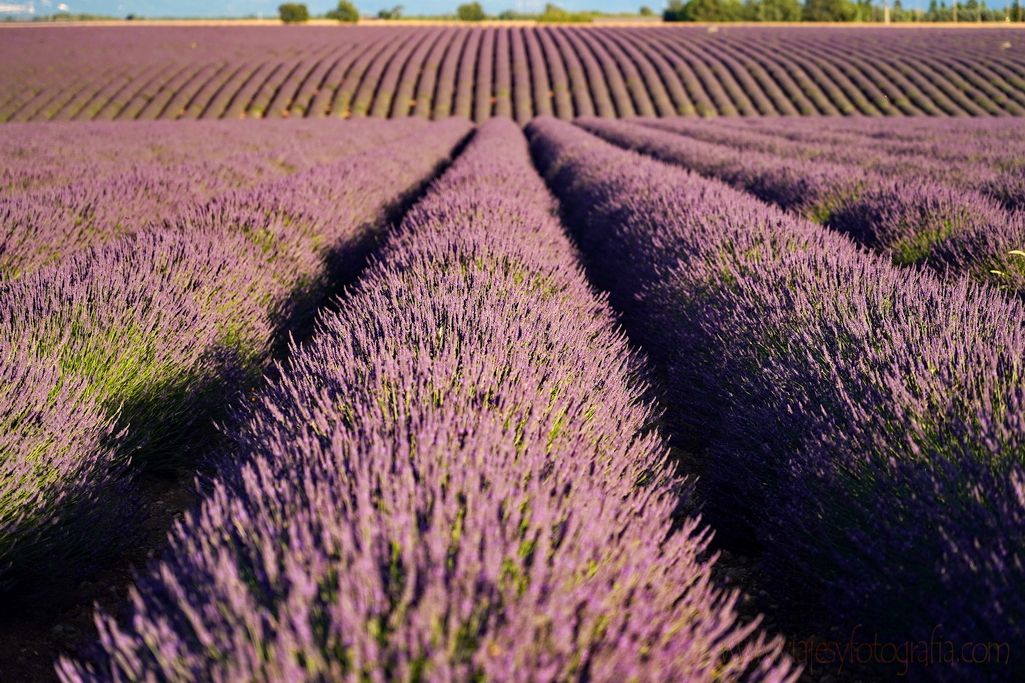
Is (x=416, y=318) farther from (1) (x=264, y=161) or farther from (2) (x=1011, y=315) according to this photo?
(1) (x=264, y=161)

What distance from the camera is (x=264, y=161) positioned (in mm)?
8594

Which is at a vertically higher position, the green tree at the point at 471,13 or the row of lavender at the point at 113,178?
the green tree at the point at 471,13

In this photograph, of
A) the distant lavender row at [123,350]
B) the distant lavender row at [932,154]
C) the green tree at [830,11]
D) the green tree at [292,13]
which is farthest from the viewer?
the green tree at [830,11]

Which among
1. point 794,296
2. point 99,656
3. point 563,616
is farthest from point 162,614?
point 794,296

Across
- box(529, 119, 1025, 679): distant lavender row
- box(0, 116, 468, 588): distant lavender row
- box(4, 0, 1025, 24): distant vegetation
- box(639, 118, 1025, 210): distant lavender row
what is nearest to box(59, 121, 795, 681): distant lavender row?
box(529, 119, 1025, 679): distant lavender row

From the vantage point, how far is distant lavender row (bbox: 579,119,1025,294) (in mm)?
3904

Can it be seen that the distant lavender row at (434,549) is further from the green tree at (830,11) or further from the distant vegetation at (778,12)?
the green tree at (830,11)

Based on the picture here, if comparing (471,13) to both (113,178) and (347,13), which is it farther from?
(113,178)

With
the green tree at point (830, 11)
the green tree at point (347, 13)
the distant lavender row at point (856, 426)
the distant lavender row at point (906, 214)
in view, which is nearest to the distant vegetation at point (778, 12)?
the green tree at point (830, 11)

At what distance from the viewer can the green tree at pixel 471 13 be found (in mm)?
56531

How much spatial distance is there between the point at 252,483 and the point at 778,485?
147 cm

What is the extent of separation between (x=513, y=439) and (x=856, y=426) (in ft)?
3.25

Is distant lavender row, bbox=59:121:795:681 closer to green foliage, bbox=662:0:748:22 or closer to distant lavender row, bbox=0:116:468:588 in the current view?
distant lavender row, bbox=0:116:468:588

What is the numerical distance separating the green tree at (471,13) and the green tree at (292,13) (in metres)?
13.7
